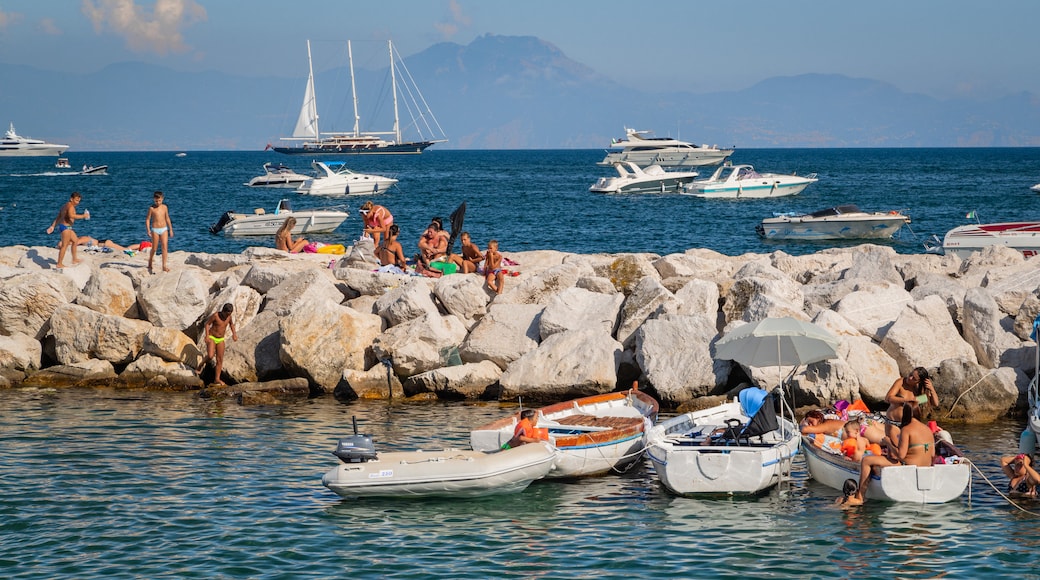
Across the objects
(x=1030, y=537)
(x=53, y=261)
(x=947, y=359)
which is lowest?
(x=1030, y=537)

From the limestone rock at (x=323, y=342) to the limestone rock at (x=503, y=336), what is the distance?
6.14 ft

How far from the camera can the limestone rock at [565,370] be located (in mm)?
18594

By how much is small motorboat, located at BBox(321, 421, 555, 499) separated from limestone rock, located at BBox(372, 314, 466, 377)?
561cm

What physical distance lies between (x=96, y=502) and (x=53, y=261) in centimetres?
1363

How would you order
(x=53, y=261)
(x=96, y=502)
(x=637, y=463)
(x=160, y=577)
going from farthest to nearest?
(x=53, y=261) < (x=637, y=463) < (x=96, y=502) < (x=160, y=577)

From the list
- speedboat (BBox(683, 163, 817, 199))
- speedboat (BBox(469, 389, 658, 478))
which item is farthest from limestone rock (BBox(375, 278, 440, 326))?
speedboat (BBox(683, 163, 817, 199))

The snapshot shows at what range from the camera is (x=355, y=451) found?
13805 millimetres

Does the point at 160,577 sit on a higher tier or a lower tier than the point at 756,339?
lower

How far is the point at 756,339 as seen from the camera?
52.9 feet

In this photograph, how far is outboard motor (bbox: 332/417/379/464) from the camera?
13828 millimetres

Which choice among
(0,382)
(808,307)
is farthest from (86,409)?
(808,307)

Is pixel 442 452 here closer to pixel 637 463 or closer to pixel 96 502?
pixel 637 463

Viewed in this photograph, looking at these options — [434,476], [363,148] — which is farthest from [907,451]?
[363,148]

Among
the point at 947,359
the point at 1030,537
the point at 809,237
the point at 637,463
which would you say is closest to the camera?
the point at 1030,537
